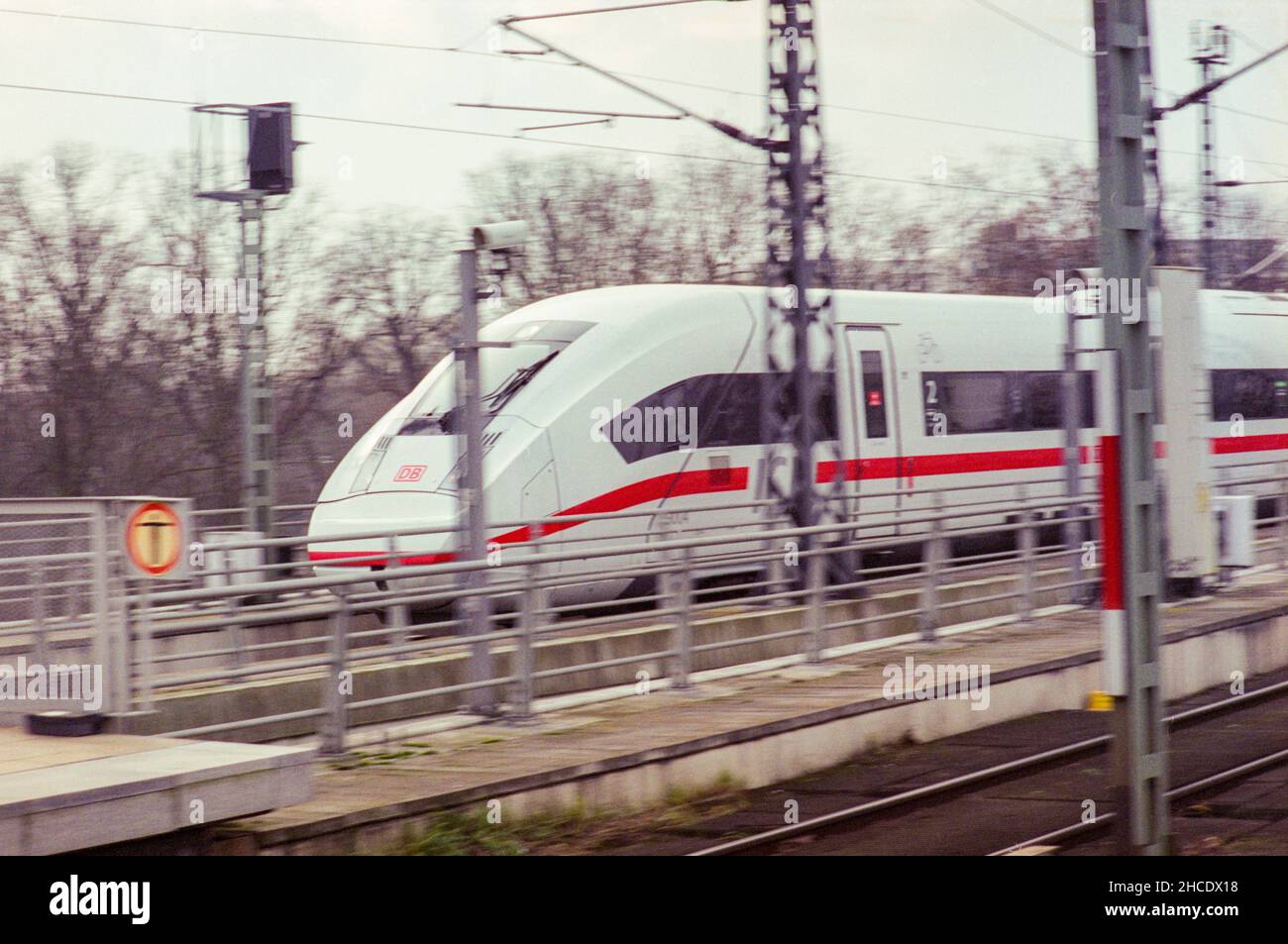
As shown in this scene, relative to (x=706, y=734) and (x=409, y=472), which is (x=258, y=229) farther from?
(x=706, y=734)

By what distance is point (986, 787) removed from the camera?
1045 cm

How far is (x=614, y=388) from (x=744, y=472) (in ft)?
7.52

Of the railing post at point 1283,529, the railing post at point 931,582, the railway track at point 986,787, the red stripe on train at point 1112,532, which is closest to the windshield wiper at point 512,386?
the railing post at point 931,582

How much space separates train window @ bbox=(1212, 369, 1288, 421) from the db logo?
13.3 meters

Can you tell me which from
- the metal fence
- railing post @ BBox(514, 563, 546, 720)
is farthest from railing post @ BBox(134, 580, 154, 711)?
railing post @ BBox(514, 563, 546, 720)

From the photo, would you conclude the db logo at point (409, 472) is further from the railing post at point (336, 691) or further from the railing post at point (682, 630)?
the railing post at point (336, 691)

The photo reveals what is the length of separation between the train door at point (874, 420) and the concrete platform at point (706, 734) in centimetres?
433

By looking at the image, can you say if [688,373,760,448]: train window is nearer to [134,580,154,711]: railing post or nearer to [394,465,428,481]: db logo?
[394,465,428,481]: db logo

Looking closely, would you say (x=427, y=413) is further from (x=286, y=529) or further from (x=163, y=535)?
(x=286, y=529)

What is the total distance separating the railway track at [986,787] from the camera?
8.67 meters

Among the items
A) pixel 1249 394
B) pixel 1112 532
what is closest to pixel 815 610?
pixel 1112 532

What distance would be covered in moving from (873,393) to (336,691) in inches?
459

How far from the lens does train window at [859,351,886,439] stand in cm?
2014
